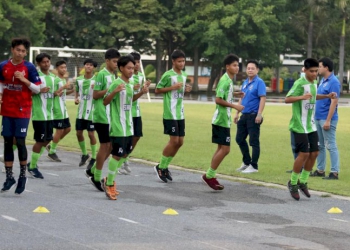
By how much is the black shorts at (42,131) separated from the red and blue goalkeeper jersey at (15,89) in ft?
8.65

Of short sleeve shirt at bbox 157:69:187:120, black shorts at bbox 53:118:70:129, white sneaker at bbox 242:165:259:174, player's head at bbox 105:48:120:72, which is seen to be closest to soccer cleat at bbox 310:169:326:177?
white sneaker at bbox 242:165:259:174

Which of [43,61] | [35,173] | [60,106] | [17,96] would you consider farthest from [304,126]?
[60,106]

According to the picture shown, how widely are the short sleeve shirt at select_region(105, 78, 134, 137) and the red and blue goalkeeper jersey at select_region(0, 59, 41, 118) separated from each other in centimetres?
104

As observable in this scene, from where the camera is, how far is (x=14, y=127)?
1271 cm

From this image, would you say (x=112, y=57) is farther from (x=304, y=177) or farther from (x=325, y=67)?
(x=325, y=67)

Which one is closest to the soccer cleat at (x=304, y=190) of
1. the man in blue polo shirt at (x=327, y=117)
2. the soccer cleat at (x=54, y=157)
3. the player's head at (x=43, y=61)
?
the man in blue polo shirt at (x=327, y=117)

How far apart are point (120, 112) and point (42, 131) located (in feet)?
9.67

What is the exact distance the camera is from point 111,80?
1370cm

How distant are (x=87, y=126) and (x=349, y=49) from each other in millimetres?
63022

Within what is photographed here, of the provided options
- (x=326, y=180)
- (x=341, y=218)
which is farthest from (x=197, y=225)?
(x=326, y=180)

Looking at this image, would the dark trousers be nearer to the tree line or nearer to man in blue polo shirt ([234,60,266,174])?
man in blue polo shirt ([234,60,266,174])

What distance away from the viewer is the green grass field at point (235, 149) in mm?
15703

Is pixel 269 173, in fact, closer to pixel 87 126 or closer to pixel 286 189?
pixel 286 189

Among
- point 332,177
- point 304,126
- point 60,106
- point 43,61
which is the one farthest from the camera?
point 60,106
